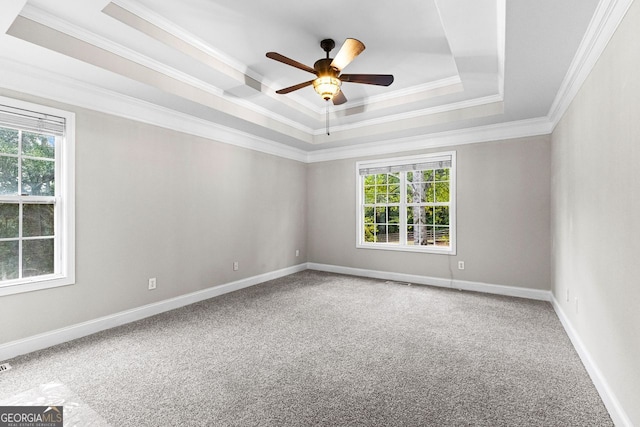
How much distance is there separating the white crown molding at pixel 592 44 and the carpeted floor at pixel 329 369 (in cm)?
226

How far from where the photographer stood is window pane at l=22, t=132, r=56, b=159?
9.06 feet

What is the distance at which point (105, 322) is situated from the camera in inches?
125

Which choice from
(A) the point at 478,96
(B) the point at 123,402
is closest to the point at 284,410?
(B) the point at 123,402

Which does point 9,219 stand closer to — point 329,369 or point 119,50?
point 119,50

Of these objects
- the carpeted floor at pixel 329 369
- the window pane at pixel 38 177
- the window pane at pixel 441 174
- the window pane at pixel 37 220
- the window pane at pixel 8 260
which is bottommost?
the carpeted floor at pixel 329 369

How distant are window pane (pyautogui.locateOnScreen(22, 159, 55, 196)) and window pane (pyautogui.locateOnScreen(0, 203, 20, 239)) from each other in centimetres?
16

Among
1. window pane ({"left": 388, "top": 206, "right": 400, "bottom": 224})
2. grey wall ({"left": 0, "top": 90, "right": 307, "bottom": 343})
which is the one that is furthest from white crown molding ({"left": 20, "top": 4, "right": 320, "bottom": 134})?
window pane ({"left": 388, "top": 206, "right": 400, "bottom": 224})

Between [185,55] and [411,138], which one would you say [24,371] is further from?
[411,138]

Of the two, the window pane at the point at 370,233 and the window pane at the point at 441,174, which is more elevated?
the window pane at the point at 441,174

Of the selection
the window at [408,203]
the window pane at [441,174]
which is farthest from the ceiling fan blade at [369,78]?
the window pane at [441,174]

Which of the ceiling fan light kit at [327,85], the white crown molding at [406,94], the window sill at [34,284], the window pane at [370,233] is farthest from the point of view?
the window pane at [370,233]

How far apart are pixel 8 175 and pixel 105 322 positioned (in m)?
1.59

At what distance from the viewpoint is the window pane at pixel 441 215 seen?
4.92 metres

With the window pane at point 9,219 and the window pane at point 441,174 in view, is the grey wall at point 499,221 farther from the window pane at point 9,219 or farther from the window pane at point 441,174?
the window pane at point 9,219
